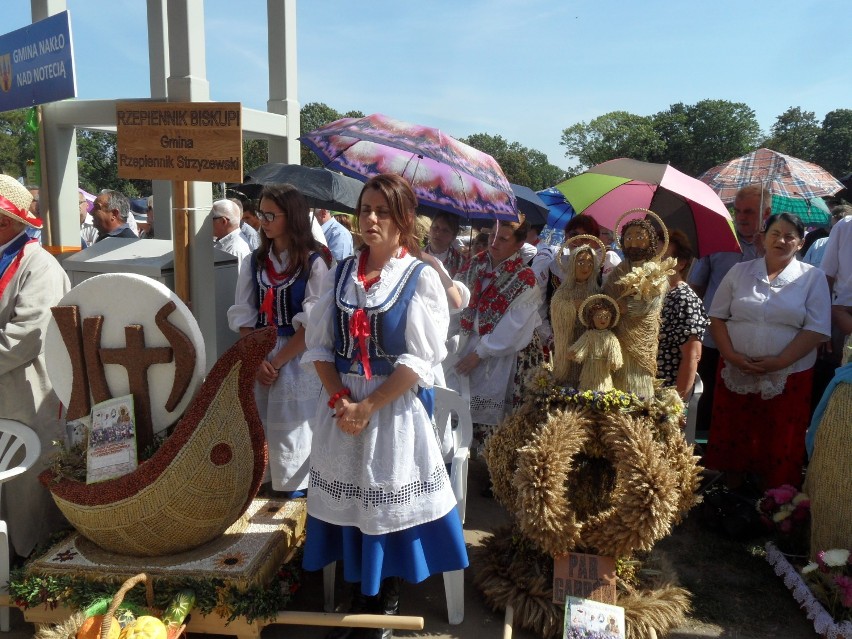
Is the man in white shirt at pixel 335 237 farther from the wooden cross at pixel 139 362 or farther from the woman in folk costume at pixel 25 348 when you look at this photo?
the wooden cross at pixel 139 362

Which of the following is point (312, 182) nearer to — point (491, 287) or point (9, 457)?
point (491, 287)

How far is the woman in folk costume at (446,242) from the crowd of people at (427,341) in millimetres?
12

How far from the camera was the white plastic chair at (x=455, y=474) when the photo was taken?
2.98 m

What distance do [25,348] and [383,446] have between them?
1909 mm

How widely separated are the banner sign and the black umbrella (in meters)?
1.04

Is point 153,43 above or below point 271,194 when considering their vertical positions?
above

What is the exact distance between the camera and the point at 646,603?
2973 mm

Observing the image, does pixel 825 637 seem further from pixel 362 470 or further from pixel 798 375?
pixel 362 470

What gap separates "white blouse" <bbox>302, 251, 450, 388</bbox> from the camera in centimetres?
249

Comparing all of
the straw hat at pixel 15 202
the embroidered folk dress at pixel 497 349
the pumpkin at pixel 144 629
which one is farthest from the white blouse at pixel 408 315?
the embroidered folk dress at pixel 497 349

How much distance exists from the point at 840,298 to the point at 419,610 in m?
3.46

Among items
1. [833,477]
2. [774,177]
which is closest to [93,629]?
[833,477]

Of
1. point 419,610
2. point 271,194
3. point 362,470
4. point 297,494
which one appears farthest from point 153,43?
point 419,610

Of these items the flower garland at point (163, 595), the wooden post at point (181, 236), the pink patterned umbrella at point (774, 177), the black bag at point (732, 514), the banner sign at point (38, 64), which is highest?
the banner sign at point (38, 64)
